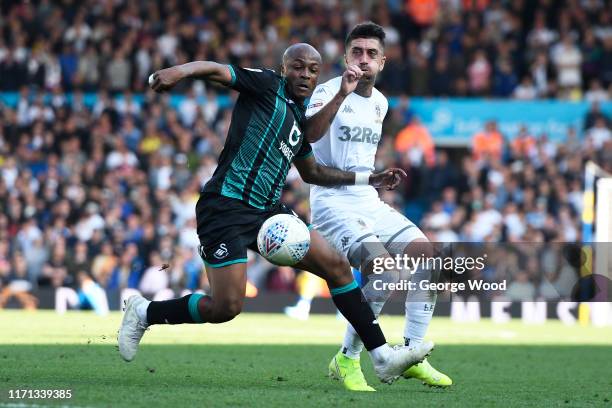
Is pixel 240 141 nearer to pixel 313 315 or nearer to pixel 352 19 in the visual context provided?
pixel 313 315

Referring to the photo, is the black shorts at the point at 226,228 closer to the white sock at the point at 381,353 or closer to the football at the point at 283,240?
the football at the point at 283,240

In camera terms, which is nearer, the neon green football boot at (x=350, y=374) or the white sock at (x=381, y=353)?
the white sock at (x=381, y=353)

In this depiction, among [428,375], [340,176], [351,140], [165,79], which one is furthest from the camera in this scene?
[351,140]

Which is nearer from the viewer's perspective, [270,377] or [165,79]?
[165,79]

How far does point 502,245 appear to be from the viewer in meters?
18.1

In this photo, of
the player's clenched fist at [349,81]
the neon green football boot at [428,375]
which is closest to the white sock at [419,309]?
the neon green football boot at [428,375]

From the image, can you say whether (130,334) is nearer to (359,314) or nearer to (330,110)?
(359,314)

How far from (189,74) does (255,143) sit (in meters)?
0.99

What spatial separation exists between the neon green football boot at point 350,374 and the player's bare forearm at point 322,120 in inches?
63.9

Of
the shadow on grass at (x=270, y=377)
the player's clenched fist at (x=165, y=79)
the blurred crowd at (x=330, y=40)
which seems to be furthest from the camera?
the blurred crowd at (x=330, y=40)

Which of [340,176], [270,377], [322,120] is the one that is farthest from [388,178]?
[270,377]

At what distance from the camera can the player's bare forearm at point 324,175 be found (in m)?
8.88

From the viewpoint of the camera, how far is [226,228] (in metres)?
8.16

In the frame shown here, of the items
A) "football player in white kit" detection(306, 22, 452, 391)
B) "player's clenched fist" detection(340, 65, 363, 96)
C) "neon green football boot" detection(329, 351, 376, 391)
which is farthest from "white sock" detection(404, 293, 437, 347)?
"player's clenched fist" detection(340, 65, 363, 96)
